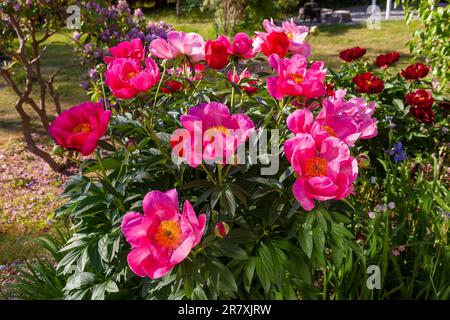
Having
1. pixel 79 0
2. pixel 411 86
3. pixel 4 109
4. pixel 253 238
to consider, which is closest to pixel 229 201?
pixel 253 238

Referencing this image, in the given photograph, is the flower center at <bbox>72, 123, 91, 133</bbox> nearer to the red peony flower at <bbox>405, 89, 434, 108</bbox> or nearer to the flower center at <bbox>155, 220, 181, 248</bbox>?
the flower center at <bbox>155, 220, 181, 248</bbox>

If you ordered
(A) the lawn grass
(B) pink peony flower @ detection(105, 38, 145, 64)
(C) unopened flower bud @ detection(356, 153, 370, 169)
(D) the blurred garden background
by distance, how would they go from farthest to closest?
(A) the lawn grass
(D) the blurred garden background
(B) pink peony flower @ detection(105, 38, 145, 64)
(C) unopened flower bud @ detection(356, 153, 370, 169)

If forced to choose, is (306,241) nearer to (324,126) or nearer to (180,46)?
(324,126)

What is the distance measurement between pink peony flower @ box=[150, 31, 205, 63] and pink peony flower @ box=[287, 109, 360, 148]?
44 centimetres

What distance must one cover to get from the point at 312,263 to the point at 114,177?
632 millimetres

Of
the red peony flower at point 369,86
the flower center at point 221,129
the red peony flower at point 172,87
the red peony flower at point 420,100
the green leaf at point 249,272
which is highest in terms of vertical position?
the red peony flower at point 172,87

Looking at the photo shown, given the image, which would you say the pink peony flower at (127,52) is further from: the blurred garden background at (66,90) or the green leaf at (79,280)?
the green leaf at (79,280)

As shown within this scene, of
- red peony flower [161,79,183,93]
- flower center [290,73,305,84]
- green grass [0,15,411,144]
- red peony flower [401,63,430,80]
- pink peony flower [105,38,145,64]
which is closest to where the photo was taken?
flower center [290,73,305,84]

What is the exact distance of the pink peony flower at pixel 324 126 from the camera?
1136mm

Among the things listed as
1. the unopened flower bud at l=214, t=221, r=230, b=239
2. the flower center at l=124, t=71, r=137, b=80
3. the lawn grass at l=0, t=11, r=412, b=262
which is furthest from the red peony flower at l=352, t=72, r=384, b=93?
the lawn grass at l=0, t=11, r=412, b=262

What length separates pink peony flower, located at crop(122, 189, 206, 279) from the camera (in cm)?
105

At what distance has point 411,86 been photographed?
2.92m

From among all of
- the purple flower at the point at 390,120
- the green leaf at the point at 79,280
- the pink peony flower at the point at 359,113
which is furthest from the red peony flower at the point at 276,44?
the purple flower at the point at 390,120

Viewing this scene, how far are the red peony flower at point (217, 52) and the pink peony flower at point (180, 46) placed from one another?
0.02 meters
